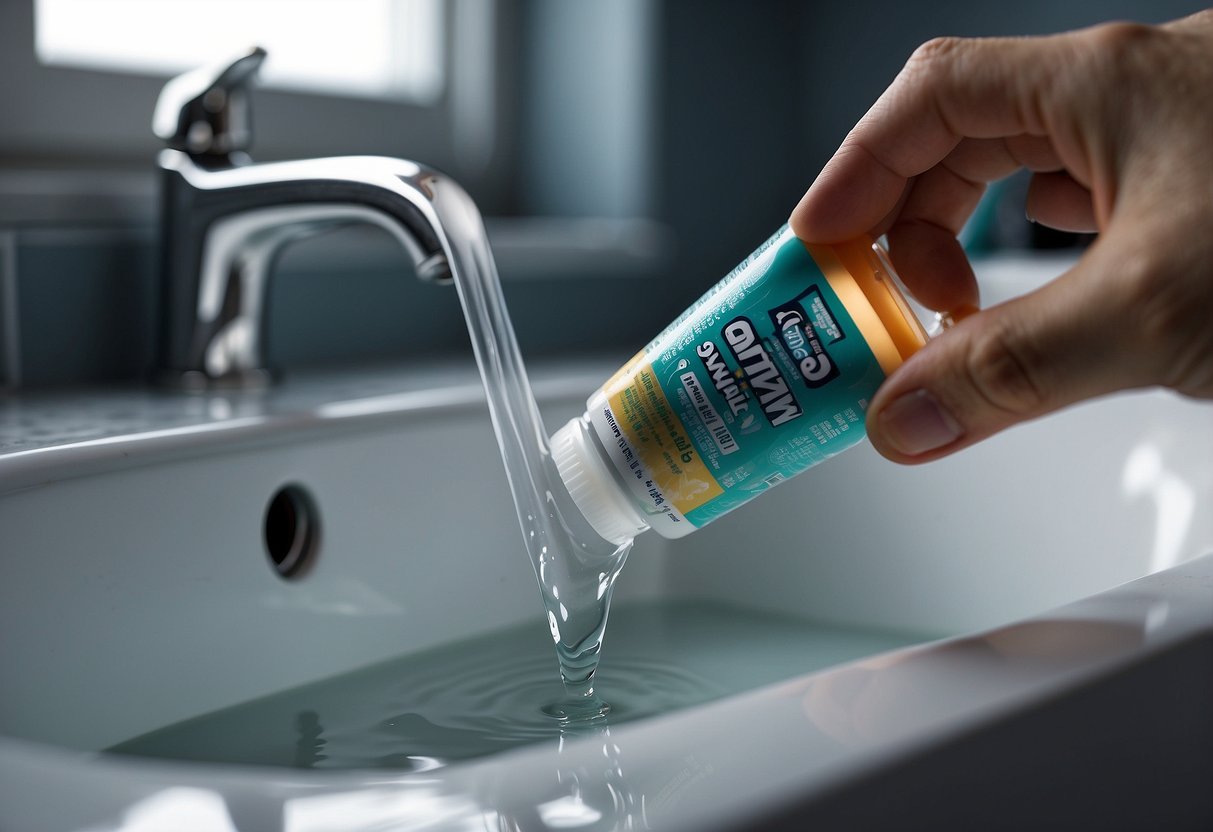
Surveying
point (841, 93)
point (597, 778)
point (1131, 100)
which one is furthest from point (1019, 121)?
point (841, 93)

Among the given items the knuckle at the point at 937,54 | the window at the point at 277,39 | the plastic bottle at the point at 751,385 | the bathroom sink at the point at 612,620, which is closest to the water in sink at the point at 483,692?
the bathroom sink at the point at 612,620

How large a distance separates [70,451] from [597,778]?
326mm

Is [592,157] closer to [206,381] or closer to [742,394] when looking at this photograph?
[206,381]

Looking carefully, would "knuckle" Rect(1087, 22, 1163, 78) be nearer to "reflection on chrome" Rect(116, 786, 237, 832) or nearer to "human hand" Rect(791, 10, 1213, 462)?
"human hand" Rect(791, 10, 1213, 462)

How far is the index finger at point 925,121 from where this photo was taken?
0.39 meters

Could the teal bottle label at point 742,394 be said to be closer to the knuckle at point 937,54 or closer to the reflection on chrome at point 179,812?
the knuckle at point 937,54

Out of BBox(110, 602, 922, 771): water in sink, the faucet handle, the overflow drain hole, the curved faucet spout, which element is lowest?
BBox(110, 602, 922, 771): water in sink

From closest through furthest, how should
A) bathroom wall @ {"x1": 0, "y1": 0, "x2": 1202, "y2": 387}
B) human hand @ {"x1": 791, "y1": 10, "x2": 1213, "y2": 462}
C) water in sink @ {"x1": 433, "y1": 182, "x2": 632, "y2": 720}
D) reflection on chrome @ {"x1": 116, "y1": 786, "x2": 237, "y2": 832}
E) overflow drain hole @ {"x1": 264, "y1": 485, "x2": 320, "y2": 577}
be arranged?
reflection on chrome @ {"x1": 116, "y1": 786, "x2": 237, "y2": 832} < human hand @ {"x1": 791, "y1": 10, "x2": 1213, "y2": 462} < water in sink @ {"x1": 433, "y1": 182, "x2": 632, "y2": 720} < overflow drain hole @ {"x1": 264, "y1": 485, "x2": 320, "y2": 577} < bathroom wall @ {"x1": 0, "y1": 0, "x2": 1202, "y2": 387}

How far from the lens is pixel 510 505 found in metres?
0.68

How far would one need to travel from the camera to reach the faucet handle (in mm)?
659

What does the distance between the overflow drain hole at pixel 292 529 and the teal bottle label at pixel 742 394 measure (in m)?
0.22

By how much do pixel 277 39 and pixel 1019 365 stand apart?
A: 79 centimetres

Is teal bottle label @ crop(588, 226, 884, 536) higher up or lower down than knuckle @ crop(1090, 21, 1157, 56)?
lower down

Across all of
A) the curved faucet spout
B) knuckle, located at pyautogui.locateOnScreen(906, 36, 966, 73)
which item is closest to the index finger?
knuckle, located at pyautogui.locateOnScreen(906, 36, 966, 73)
